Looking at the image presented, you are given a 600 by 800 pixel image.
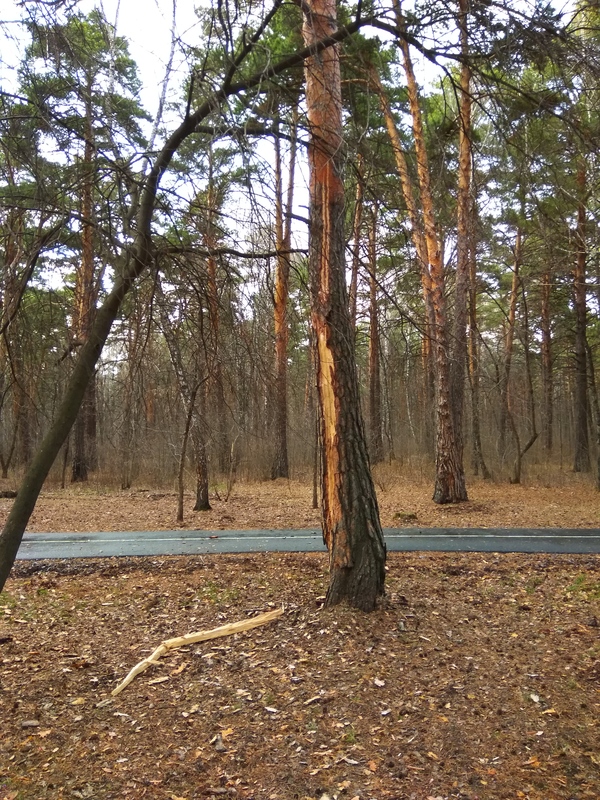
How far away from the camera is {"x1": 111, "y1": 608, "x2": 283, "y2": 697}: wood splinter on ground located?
12.7ft

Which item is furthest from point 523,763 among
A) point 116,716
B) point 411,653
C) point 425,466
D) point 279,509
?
point 425,466

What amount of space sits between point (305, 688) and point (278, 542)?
14.9 ft

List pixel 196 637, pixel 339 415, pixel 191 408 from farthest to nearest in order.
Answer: pixel 191 408 < pixel 339 415 < pixel 196 637

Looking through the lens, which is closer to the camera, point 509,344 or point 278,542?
point 278,542

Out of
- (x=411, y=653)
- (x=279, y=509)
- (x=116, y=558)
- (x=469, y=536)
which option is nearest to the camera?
(x=411, y=653)

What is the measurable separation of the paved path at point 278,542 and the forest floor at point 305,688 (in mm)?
1201

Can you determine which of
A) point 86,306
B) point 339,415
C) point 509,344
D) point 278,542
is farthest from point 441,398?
point 86,306

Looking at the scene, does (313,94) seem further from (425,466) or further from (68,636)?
(425,466)

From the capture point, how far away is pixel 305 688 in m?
3.65

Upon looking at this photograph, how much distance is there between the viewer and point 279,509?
11641 millimetres

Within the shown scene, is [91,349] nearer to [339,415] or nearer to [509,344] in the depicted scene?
[339,415]

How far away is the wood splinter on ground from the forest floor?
0.06 meters

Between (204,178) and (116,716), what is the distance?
3141 mm

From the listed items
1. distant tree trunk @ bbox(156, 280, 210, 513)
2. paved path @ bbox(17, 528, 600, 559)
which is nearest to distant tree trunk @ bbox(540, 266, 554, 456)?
paved path @ bbox(17, 528, 600, 559)
